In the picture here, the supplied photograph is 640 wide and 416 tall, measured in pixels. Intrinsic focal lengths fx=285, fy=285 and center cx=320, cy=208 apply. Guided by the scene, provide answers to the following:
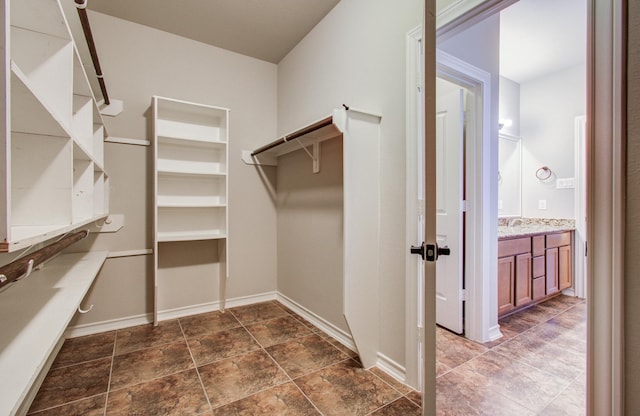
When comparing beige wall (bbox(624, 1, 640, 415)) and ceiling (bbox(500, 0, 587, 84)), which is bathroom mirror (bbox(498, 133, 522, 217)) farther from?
beige wall (bbox(624, 1, 640, 415))

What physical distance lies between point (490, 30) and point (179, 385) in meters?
3.55

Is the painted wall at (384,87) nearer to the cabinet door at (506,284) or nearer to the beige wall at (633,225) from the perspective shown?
the beige wall at (633,225)

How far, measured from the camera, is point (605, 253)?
1.00 m

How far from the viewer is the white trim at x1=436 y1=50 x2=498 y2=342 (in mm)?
2273

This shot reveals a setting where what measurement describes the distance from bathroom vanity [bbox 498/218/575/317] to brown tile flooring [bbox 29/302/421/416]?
5.57ft

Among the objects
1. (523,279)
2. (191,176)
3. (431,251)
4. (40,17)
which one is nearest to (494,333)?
(523,279)

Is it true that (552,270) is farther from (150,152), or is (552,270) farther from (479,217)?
(150,152)

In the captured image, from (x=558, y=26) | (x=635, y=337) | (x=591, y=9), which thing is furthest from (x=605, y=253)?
(x=558, y=26)

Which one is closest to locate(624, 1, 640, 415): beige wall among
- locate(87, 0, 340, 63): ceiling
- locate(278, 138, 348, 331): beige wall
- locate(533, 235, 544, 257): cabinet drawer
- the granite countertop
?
locate(278, 138, 348, 331): beige wall

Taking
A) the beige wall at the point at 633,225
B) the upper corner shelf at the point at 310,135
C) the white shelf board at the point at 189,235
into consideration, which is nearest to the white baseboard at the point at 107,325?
the white shelf board at the point at 189,235

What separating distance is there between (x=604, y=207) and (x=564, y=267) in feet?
10.5

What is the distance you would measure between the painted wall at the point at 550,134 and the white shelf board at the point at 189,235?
160 inches

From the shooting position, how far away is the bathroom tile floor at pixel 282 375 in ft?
5.08

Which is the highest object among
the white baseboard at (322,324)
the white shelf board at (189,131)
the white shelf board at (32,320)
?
the white shelf board at (189,131)
